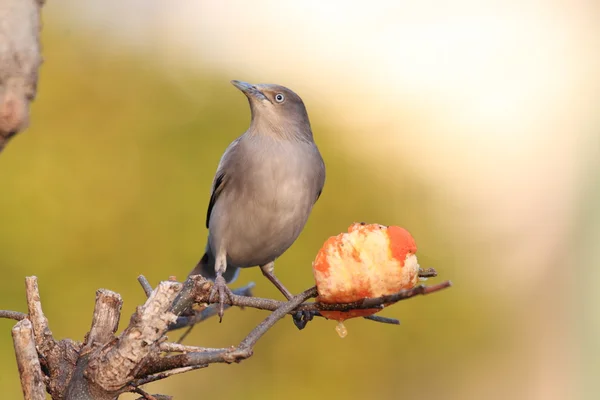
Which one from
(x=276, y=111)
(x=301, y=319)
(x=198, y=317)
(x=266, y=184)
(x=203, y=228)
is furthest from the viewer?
(x=203, y=228)

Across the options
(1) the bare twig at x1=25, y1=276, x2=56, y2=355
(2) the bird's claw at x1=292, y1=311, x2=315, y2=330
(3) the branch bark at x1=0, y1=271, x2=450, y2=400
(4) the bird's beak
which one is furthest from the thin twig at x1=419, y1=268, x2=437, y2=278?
(4) the bird's beak

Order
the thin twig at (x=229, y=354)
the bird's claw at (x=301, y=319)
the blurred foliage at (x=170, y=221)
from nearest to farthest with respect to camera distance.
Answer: the thin twig at (x=229, y=354)
the bird's claw at (x=301, y=319)
the blurred foliage at (x=170, y=221)

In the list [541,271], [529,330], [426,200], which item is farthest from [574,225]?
[426,200]

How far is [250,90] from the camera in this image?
416cm

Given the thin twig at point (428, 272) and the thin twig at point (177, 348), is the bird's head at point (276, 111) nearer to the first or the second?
the thin twig at point (428, 272)

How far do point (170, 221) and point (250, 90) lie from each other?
3667mm

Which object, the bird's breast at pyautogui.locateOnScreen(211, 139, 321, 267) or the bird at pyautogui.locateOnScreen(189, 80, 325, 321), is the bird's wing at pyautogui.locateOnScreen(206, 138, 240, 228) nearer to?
the bird at pyautogui.locateOnScreen(189, 80, 325, 321)

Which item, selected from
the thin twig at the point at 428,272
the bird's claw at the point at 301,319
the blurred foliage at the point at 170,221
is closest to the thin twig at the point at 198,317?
the bird's claw at the point at 301,319

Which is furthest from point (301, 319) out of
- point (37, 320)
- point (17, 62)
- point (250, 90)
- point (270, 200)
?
point (250, 90)

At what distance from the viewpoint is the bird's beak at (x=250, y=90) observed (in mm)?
4137

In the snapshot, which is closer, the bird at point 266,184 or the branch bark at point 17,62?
the branch bark at point 17,62

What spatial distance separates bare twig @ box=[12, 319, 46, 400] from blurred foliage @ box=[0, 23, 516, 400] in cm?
507

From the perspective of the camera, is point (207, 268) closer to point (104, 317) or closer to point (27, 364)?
point (104, 317)

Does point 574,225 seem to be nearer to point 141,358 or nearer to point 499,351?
point 499,351
